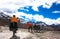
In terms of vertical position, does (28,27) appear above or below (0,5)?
below


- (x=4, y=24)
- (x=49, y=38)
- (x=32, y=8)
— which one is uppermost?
(x=32, y=8)

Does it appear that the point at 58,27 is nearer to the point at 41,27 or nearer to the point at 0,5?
the point at 41,27

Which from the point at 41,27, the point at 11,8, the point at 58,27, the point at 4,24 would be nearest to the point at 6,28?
the point at 4,24

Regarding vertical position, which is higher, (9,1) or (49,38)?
(9,1)

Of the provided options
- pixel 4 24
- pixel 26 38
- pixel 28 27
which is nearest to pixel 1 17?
pixel 4 24

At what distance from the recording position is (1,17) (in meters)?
15.7

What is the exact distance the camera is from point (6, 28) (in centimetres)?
1557

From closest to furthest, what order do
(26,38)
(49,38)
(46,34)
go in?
(26,38) < (49,38) < (46,34)

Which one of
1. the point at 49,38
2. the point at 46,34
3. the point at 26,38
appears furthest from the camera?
the point at 46,34

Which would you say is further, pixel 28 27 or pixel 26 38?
pixel 28 27

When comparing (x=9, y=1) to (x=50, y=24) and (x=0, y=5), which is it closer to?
(x=0, y=5)

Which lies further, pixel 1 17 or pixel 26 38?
pixel 1 17

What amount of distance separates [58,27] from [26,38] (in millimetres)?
3499

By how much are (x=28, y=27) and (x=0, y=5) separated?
2.45 m
